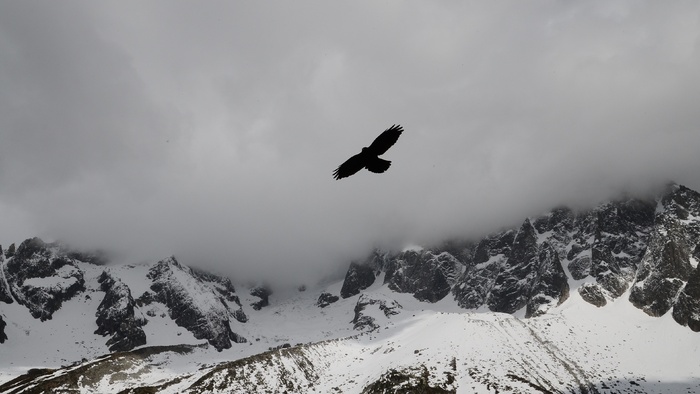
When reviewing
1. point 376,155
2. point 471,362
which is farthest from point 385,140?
point 471,362

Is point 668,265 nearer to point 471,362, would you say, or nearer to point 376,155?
point 471,362

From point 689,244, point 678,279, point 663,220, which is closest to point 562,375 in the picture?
point 678,279

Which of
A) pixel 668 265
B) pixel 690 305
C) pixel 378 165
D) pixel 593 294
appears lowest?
pixel 690 305

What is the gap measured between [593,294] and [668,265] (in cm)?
2633

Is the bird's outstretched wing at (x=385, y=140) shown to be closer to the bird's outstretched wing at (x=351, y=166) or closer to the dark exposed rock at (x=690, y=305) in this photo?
the bird's outstretched wing at (x=351, y=166)

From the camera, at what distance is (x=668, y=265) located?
170 meters

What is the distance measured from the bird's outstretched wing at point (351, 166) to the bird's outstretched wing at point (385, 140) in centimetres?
55

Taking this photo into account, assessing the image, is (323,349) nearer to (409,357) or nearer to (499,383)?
(409,357)

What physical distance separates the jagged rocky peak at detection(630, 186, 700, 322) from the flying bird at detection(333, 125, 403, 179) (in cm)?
16784

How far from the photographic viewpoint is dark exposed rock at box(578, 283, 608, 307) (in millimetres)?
171375

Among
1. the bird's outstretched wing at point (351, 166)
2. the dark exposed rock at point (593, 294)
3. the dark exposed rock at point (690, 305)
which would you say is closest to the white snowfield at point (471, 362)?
the dark exposed rock at point (690, 305)

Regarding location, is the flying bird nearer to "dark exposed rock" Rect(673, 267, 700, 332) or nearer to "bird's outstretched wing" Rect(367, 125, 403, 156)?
"bird's outstretched wing" Rect(367, 125, 403, 156)

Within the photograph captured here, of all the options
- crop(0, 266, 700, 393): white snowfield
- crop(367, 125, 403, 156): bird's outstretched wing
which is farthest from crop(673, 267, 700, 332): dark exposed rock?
crop(367, 125, 403, 156): bird's outstretched wing

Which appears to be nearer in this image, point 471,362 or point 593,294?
point 471,362
